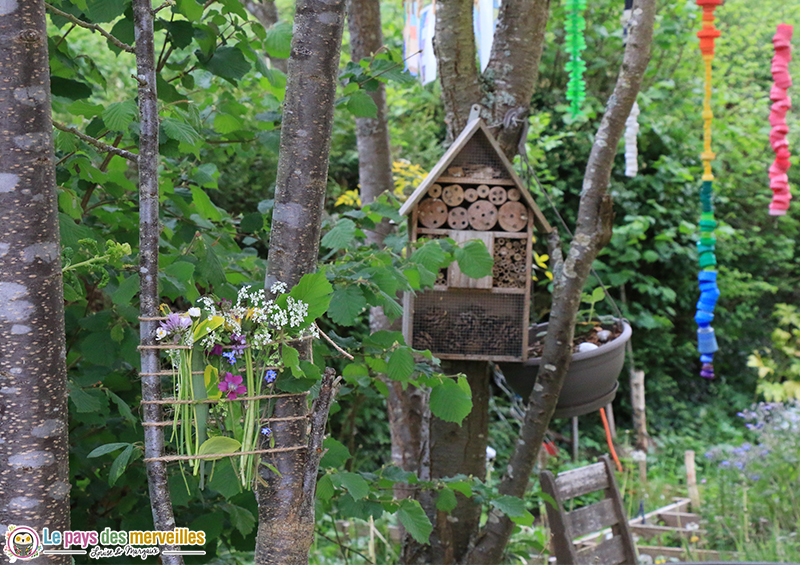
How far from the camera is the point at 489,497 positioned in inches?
60.0

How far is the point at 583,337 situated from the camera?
2330 millimetres

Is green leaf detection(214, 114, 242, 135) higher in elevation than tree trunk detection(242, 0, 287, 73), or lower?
lower

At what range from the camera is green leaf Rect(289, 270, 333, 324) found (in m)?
0.90

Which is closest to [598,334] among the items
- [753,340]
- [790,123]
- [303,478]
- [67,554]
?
[303,478]

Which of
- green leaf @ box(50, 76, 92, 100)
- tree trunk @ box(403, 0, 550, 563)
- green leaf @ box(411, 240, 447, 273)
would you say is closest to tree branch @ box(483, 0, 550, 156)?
tree trunk @ box(403, 0, 550, 563)

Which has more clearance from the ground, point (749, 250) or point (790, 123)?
Result: point (790, 123)

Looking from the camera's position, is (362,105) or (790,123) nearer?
(362,105)

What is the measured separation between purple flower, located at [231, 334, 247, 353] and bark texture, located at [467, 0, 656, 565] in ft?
4.18

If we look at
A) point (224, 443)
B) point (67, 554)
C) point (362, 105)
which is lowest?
point (67, 554)

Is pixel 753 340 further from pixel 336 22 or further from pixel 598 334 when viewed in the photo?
pixel 336 22

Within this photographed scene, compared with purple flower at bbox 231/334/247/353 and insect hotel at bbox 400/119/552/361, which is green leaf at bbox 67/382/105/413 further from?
insect hotel at bbox 400/119/552/361

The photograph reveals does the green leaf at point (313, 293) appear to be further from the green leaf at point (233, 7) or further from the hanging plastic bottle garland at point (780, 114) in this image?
the hanging plastic bottle garland at point (780, 114)

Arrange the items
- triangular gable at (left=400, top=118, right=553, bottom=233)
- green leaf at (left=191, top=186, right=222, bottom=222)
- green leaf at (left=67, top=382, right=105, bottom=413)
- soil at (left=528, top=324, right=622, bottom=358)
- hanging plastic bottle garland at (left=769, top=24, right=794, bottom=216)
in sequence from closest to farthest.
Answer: green leaf at (left=67, top=382, right=105, bottom=413)
green leaf at (left=191, top=186, right=222, bottom=222)
triangular gable at (left=400, top=118, right=553, bottom=233)
soil at (left=528, top=324, right=622, bottom=358)
hanging plastic bottle garland at (left=769, top=24, right=794, bottom=216)

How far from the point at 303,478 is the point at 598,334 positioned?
1.54 metres
